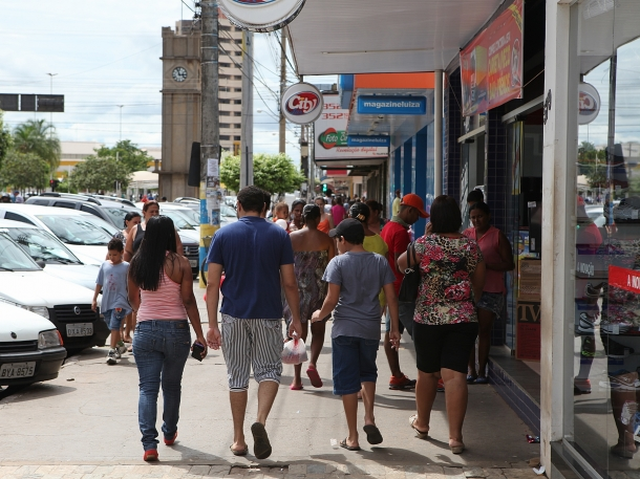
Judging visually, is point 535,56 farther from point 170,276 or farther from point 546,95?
point 170,276

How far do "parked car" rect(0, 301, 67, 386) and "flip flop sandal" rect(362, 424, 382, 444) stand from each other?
3.57 m

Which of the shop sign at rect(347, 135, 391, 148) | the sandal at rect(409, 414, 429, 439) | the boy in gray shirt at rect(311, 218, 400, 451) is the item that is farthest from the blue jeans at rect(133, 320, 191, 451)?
the shop sign at rect(347, 135, 391, 148)

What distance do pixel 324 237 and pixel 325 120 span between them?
23278 mm

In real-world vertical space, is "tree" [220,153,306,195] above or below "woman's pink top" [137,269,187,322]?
above

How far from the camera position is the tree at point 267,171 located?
5462 centimetres

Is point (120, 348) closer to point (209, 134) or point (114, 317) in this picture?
point (114, 317)

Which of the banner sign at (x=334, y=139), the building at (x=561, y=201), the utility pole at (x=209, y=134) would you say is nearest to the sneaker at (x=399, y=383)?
the building at (x=561, y=201)

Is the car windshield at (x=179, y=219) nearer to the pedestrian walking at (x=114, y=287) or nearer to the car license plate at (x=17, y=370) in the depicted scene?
the pedestrian walking at (x=114, y=287)

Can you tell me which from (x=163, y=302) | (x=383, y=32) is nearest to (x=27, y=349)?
(x=163, y=302)

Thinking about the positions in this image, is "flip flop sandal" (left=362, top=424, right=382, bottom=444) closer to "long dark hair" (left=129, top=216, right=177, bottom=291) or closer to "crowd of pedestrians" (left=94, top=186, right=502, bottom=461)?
"crowd of pedestrians" (left=94, top=186, right=502, bottom=461)

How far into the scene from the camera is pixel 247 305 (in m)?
5.89

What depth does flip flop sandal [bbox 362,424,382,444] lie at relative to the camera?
20.1 feet

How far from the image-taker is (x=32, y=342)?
808cm

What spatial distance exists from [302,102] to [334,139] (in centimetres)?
1147
